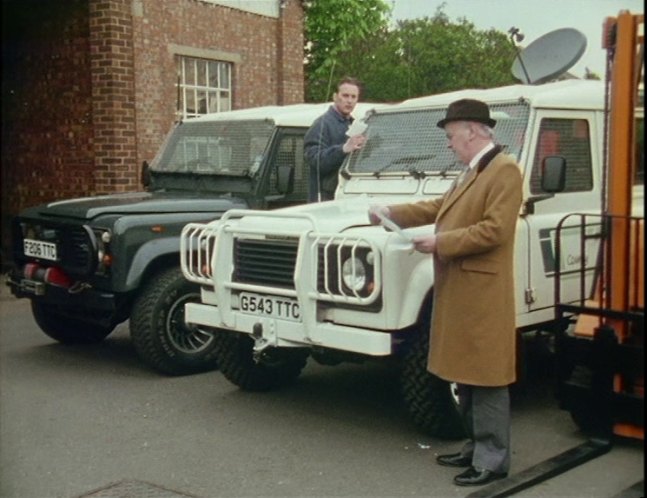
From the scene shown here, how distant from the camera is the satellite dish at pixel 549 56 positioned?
17.3ft

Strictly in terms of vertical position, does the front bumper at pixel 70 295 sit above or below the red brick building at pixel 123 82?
below

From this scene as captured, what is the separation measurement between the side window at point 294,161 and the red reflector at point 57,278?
1.63 m

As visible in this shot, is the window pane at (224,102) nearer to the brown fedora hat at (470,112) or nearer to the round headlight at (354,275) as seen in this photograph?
the round headlight at (354,275)

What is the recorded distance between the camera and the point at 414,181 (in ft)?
19.7

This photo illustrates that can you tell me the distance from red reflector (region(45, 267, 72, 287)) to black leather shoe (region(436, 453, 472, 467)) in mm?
3139

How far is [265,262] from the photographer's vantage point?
210 inches

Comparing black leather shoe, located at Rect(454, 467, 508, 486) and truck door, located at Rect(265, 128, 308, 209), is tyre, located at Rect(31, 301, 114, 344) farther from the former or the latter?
black leather shoe, located at Rect(454, 467, 508, 486)

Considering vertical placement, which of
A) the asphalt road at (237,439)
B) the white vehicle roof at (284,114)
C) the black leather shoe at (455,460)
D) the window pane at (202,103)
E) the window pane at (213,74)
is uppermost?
the window pane at (213,74)

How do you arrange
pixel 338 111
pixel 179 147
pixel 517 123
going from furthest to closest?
pixel 179 147, pixel 338 111, pixel 517 123

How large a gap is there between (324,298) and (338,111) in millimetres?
2343

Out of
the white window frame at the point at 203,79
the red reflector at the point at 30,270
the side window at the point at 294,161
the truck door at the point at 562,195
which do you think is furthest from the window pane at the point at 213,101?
the truck door at the point at 562,195

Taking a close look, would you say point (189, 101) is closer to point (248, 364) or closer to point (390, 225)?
point (248, 364)

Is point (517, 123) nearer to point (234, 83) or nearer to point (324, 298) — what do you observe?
point (324, 298)

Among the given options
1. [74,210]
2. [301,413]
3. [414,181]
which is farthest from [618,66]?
[74,210]
